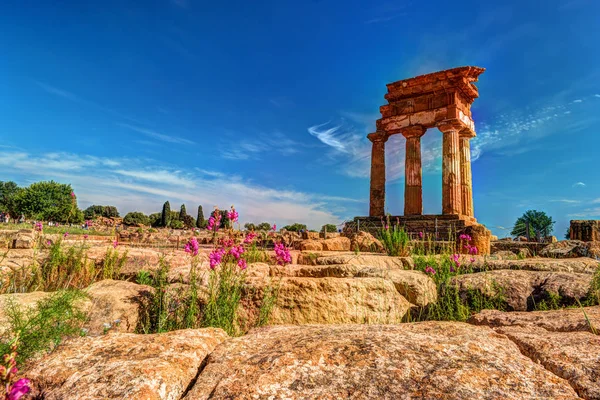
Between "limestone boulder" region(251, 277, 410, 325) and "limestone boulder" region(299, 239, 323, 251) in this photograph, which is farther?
"limestone boulder" region(299, 239, 323, 251)

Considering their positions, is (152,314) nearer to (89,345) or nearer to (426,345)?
(89,345)

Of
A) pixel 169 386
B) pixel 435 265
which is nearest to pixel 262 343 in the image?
pixel 169 386

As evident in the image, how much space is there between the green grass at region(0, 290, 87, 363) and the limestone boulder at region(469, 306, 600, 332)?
285 centimetres

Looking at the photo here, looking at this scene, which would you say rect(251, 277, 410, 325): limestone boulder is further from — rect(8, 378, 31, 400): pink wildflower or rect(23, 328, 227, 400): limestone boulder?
rect(8, 378, 31, 400): pink wildflower

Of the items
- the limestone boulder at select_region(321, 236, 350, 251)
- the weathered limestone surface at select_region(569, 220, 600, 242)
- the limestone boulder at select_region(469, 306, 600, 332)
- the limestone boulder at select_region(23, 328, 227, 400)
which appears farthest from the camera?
the weathered limestone surface at select_region(569, 220, 600, 242)

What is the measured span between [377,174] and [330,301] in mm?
18393

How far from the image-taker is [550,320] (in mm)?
2434

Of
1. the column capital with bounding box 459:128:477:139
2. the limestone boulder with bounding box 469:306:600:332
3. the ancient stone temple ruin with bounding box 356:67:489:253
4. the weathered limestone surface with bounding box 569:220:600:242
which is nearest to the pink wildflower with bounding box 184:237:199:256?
the limestone boulder with bounding box 469:306:600:332

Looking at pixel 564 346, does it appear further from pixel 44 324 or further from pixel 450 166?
pixel 450 166

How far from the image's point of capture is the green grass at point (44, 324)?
2.35 metres

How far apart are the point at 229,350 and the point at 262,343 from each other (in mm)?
151

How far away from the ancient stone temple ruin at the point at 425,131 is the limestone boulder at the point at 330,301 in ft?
46.4

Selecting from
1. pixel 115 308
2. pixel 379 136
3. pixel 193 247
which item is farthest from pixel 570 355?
pixel 379 136

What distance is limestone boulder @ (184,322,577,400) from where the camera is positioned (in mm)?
1202
